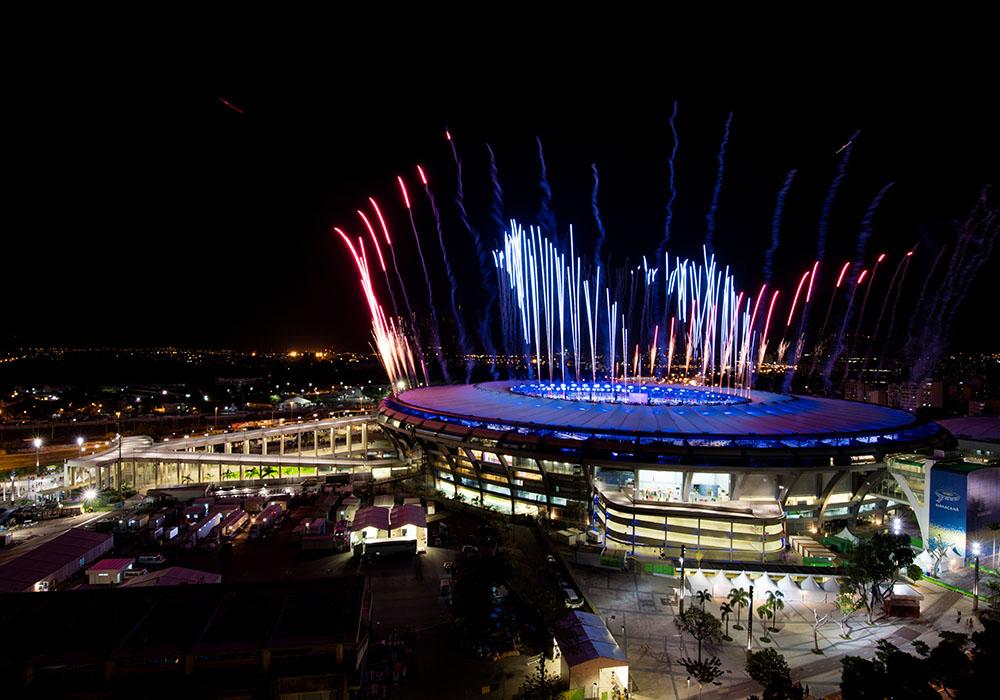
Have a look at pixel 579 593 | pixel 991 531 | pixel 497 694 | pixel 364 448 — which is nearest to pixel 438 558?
pixel 579 593

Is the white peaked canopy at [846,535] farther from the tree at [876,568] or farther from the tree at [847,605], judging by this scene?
the tree at [847,605]

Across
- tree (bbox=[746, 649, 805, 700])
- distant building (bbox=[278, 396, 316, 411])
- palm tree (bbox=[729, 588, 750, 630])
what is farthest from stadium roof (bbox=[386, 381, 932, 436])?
distant building (bbox=[278, 396, 316, 411])

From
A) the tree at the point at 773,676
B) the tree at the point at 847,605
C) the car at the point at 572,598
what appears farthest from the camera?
the tree at the point at 847,605

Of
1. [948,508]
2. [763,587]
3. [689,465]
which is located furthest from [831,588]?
[948,508]

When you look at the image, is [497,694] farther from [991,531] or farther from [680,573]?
[991,531]

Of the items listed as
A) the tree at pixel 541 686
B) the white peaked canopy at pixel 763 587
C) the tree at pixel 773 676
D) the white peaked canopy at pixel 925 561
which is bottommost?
the white peaked canopy at pixel 925 561

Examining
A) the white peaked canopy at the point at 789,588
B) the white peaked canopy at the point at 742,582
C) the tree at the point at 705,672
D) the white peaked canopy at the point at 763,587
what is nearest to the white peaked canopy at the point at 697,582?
the white peaked canopy at the point at 742,582

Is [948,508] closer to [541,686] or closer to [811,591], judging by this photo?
[811,591]
